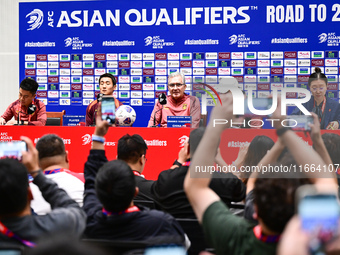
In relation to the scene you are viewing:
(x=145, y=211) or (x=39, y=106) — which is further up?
(x=39, y=106)

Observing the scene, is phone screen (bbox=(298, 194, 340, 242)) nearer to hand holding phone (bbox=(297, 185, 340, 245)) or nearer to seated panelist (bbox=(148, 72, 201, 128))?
hand holding phone (bbox=(297, 185, 340, 245))

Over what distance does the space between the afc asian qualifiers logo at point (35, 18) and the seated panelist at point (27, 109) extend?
297cm

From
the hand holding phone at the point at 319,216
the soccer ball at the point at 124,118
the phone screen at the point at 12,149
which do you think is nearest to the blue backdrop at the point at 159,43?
the soccer ball at the point at 124,118

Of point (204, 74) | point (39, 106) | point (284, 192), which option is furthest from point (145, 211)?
point (204, 74)

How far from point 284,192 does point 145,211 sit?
775 millimetres

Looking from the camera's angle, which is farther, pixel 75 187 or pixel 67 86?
pixel 67 86

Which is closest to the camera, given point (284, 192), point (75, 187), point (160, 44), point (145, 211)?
point (284, 192)

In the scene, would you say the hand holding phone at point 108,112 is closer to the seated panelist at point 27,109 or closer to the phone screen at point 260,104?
the phone screen at point 260,104

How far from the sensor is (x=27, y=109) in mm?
5090

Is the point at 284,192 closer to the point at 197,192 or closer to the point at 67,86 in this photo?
the point at 197,192

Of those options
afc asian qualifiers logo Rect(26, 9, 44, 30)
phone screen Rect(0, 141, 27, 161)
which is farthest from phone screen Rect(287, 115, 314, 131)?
afc asian qualifiers logo Rect(26, 9, 44, 30)

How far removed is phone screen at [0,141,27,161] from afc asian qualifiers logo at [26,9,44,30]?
6.66m

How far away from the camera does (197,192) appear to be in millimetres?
1229

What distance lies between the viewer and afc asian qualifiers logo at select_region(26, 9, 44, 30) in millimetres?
7773
